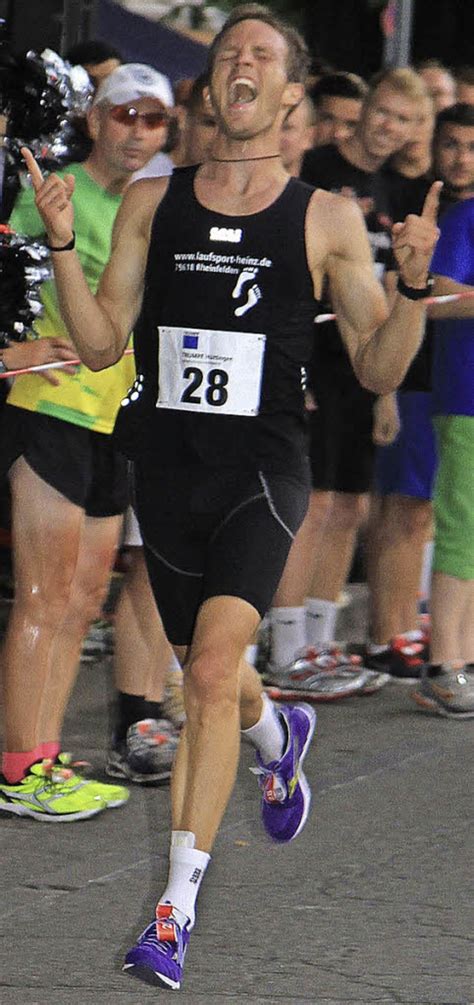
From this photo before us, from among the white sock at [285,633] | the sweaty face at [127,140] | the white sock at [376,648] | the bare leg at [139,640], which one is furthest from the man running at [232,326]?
the white sock at [376,648]

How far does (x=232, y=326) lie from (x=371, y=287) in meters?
0.39

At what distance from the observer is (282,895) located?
203 inches

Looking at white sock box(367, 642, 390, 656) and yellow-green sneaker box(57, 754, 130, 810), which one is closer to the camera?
yellow-green sneaker box(57, 754, 130, 810)

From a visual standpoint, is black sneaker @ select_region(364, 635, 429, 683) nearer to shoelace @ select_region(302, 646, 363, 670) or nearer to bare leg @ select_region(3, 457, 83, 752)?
shoelace @ select_region(302, 646, 363, 670)

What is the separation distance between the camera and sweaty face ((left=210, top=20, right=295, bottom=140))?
16.0 feet

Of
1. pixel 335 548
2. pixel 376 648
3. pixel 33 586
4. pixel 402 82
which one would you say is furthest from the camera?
pixel 376 648

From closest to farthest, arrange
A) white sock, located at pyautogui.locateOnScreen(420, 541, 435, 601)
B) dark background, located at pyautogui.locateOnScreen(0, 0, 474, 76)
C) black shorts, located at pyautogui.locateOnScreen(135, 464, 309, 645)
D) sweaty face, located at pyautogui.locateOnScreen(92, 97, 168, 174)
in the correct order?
black shorts, located at pyautogui.locateOnScreen(135, 464, 309, 645) < sweaty face, located at pyautogui.locateOnScreen(92, 97, 168, 174) < white sock, located at pyautogui.locateOnScreen(420, 541, 435, 601) < dark background, located at pyautogui.locateOnScreen(0, 0, 474, 76)

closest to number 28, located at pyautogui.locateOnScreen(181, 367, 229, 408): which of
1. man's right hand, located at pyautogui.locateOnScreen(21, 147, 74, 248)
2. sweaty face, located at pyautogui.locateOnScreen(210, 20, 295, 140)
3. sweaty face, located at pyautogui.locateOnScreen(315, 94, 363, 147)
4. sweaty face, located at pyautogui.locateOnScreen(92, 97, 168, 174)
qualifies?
man's right hand, located at pyautogui.locateOnScreen(21, 147, 74, 248)

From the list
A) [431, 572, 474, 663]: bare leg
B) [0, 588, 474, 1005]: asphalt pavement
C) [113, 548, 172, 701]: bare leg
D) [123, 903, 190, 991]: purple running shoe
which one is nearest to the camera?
[123, 903, 190, 991]: purple running shoe

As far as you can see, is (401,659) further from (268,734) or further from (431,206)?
(431,206)

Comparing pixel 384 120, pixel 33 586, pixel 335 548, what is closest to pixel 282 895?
pixel 33 586

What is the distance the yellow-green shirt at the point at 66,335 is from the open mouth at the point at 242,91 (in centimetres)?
119

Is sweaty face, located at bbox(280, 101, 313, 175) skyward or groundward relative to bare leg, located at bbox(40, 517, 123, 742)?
skyward

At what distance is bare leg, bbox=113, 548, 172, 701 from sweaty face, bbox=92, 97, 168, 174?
1325mm
